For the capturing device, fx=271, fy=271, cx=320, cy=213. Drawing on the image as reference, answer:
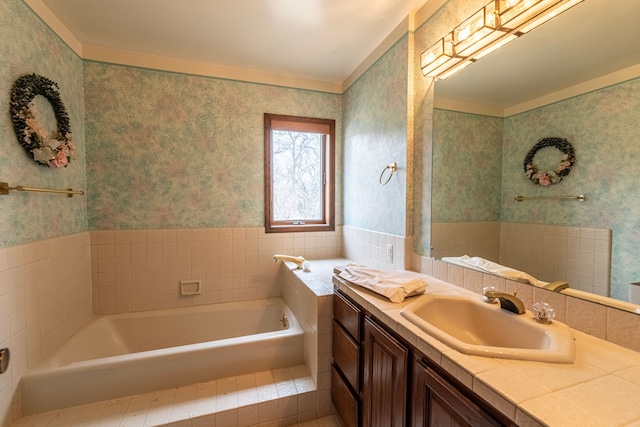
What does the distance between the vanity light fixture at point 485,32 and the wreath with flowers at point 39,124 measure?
7.51ft

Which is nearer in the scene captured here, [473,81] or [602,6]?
[602,6]

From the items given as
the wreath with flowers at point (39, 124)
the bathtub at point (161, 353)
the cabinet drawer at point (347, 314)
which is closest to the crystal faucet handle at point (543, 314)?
the cabinet drawer at point (347, 314)

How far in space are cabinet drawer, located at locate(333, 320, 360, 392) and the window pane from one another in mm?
1403

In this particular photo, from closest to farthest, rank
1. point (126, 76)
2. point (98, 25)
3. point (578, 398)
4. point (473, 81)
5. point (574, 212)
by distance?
point (578, 398) → point (574, 212) → point (473, 81) → point (98, 25) → point (126, 76)

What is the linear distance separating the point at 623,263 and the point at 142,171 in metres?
2.97

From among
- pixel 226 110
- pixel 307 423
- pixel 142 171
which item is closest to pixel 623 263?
pixel 307 423

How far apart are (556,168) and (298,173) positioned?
210cm

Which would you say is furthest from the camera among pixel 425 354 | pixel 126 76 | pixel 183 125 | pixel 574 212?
pixel 183 125

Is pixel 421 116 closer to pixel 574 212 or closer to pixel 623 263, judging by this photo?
pixel 574 212

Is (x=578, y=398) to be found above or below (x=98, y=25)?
below

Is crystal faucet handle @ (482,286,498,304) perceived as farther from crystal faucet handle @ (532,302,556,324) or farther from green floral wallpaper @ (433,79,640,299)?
green floral wallpaper @ (433,79,640,299)

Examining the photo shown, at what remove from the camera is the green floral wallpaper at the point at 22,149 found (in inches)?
57.1

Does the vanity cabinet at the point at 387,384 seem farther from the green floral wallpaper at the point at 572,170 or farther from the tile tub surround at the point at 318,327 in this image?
the green floral wallpaper at the point at 572,170

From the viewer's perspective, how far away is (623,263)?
35.8 inches
